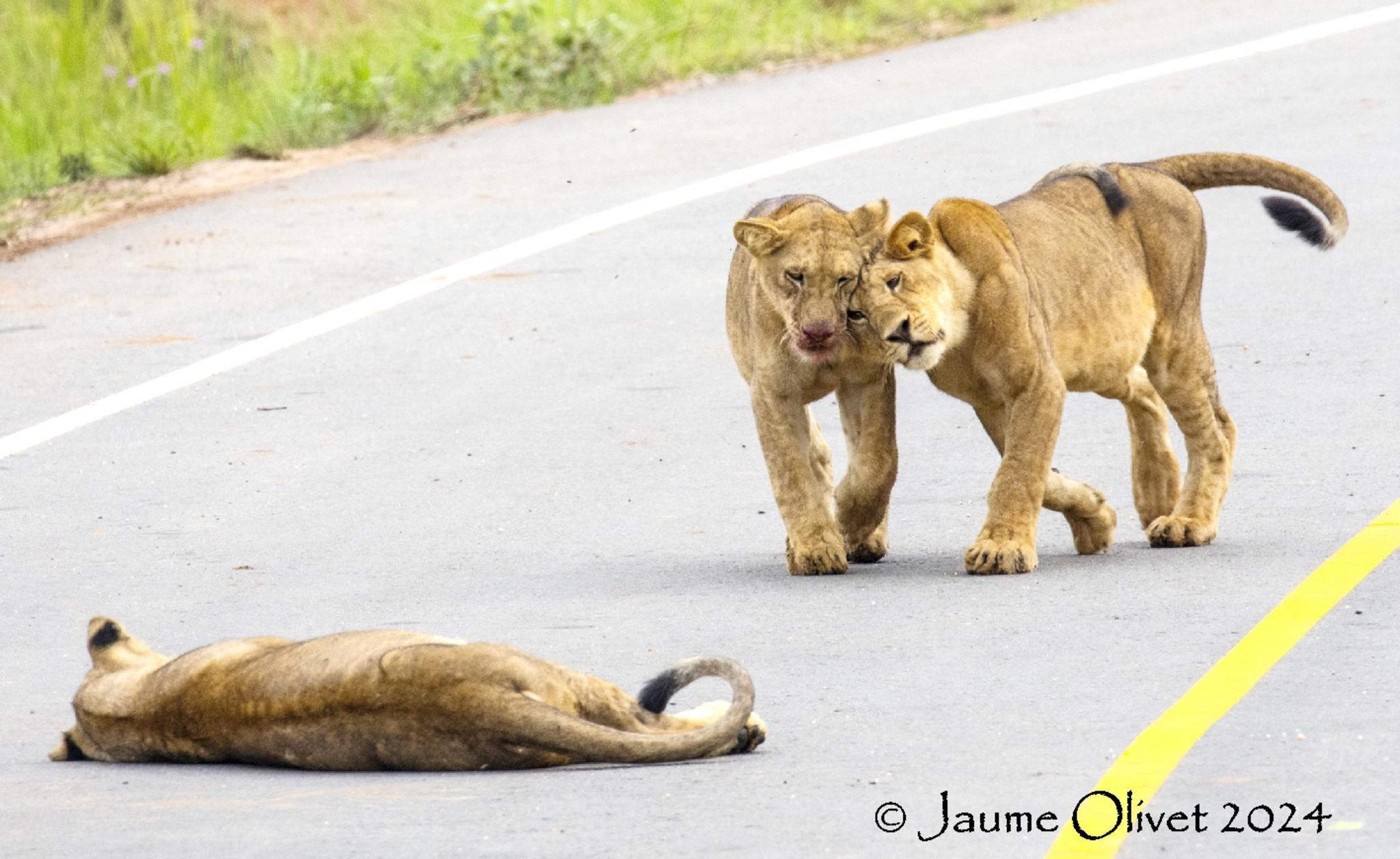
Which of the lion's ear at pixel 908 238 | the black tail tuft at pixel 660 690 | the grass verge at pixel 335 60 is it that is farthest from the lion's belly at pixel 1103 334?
the grass verge at pixel 335 60

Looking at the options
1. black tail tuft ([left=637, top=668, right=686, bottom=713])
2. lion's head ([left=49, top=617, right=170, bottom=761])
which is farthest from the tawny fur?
lion's head ([left=49, top=617, right=170, bottom=761])

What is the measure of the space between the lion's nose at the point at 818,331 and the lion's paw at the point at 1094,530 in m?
1.26

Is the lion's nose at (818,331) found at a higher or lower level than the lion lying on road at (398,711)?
higher

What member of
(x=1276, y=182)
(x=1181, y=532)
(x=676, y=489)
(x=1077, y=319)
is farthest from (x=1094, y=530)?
(x=676, y=489)

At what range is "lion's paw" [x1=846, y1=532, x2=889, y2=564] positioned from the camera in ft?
28.9

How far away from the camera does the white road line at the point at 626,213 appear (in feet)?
38.3

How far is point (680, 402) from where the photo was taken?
1148cm

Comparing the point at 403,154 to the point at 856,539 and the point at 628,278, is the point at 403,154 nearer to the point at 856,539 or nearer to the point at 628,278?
the point at 628,278

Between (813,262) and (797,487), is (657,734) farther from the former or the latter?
(797,487)

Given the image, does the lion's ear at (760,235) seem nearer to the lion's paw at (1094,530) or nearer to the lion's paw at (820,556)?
the lion's paw at (820,556)

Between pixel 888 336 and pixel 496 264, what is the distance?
6.18 m

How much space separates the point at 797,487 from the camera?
8.52m

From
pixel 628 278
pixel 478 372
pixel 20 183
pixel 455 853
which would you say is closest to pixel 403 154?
pixel 20 183

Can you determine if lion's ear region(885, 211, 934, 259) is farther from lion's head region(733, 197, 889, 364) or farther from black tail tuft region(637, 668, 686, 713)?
black tail tuft region(637, 668, 686, 713)
